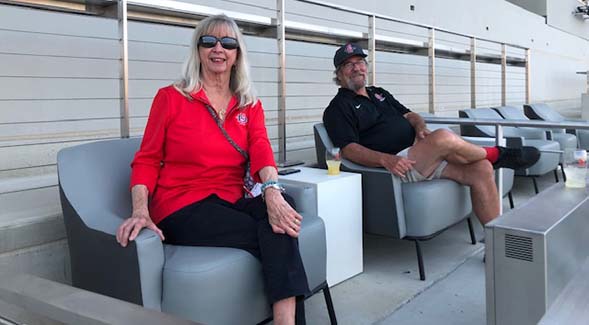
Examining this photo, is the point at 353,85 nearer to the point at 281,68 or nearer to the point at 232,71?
the point at 281,68

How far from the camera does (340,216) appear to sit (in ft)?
8.04

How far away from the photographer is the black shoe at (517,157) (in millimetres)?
2721

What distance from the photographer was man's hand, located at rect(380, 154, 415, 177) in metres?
2.60

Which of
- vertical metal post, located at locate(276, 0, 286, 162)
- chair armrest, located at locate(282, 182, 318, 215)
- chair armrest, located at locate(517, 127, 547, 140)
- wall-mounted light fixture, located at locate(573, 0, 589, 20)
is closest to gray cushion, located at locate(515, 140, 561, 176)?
chair armrest, located at locate(517, 127, 547, 140)

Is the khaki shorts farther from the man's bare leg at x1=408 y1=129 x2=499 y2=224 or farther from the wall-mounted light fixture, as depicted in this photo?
the wall-mounted light fixture

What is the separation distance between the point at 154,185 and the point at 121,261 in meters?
0.41

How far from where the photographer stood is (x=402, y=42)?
4973 millimetres

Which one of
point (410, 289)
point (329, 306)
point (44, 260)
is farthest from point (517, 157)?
point (44, 260)

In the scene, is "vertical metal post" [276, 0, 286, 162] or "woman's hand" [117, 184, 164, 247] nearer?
"woman's hand" [117, 184, 164, 247]

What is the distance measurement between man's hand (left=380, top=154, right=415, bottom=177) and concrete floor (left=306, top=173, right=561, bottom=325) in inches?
20.5

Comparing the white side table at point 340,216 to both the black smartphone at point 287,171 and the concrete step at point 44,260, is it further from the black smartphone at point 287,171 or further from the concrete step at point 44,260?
the concrete step at point 44,260

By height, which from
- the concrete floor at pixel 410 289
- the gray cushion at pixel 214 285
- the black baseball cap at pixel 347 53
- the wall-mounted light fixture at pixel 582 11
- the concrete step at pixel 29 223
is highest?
the wall-mounted light fixture at pixel 582 11

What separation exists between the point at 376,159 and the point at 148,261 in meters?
1.48

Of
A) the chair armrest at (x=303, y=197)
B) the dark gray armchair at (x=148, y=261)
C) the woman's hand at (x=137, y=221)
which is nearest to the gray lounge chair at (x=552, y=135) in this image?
the chair armrest at (x=303, y=197)
